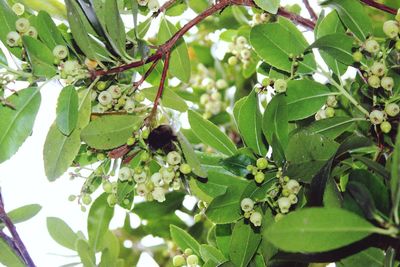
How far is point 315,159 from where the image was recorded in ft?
4.09

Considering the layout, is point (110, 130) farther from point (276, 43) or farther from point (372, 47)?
point (372, 47)

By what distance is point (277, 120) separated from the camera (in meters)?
1.32

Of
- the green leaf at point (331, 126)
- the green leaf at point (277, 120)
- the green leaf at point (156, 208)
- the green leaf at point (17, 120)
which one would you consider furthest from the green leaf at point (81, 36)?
the green leaf at point (156, 208)

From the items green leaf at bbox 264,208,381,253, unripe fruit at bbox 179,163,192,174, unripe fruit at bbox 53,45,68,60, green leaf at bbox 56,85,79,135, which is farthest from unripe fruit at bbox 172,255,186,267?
green leaf at bbox 264,208,381,253

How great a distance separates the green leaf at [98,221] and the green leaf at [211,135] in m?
0.37

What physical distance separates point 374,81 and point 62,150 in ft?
2.07

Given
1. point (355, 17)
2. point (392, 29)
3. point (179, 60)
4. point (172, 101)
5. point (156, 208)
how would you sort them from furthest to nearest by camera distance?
point (156, 208) → point (179, 60) → point (172, 101) → point (355, 17) → point (392, 29)

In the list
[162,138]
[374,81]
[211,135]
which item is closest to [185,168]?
[162,138]

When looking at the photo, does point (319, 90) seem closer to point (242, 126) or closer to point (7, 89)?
point (242, 126)

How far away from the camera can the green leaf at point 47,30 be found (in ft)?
4.34

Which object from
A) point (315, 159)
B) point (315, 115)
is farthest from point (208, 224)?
point (315, 159)

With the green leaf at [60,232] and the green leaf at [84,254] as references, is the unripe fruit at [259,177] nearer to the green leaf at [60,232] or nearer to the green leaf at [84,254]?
the green leaf at [84,254]

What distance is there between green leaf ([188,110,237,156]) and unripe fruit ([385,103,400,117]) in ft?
1.13

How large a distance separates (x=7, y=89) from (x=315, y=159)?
62cm
